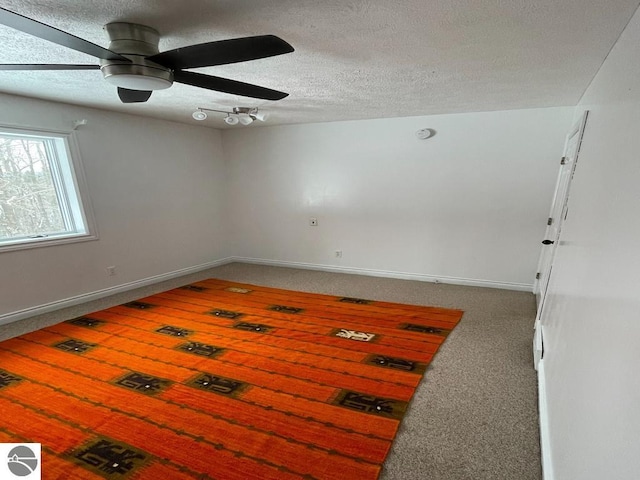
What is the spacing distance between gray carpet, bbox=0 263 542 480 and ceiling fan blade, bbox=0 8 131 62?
2.36m

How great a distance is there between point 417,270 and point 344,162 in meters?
1.86

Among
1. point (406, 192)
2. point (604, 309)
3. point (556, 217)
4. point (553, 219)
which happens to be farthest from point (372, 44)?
point (553, 219)

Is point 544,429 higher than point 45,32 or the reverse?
the reverse

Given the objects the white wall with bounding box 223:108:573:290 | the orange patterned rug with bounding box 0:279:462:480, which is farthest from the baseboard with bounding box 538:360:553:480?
the white wall with bounding box 223:108:573:290

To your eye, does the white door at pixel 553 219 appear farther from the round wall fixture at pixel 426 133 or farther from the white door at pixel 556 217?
the round wall fixture at pixel 426 133

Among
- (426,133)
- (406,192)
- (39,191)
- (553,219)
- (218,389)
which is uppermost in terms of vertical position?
(426,133)

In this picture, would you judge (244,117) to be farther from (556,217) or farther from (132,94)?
(556,217)

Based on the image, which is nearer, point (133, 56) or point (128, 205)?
point (133, 56)

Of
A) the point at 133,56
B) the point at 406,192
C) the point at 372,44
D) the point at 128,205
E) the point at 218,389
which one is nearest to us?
the point at 133,56

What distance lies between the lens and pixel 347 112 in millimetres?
3791

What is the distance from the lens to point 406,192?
4230 millimetres

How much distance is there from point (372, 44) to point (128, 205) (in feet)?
12.0

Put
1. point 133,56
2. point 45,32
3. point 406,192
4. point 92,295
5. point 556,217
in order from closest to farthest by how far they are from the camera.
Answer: point 45,32
point 133,56
point 556,217
point 92,295
point 406,192

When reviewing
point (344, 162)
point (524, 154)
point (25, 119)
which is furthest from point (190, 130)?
point (524, 154)
